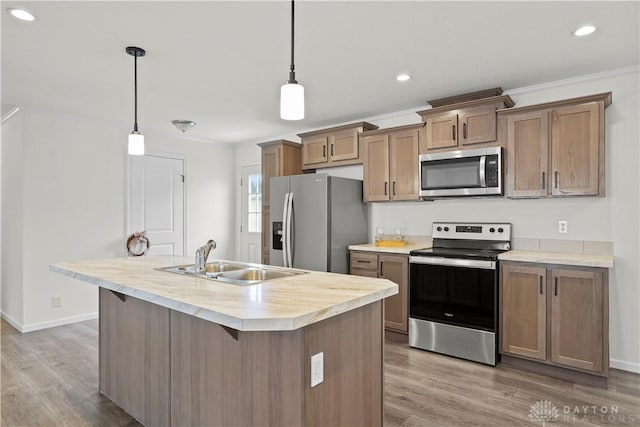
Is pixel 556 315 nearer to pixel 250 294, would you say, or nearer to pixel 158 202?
pixel 250 294

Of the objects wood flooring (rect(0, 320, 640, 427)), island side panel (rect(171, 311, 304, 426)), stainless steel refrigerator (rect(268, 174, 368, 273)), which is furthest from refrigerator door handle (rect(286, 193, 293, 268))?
island side panel (rect(171, 311, 304, 426))

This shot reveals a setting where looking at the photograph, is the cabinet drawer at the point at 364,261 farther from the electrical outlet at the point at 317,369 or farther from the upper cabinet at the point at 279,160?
the electrical outlet at the point at 317,369

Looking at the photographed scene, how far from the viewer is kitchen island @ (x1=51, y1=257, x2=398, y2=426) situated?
149 cm

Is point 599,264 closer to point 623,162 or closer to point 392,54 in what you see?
Result: point 623,162

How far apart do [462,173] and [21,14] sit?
3341 mm

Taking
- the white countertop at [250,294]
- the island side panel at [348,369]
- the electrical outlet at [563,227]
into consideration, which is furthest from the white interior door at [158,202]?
the electrical outlet at [563,227]

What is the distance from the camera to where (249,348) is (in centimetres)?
162

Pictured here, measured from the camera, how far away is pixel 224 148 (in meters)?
6.08

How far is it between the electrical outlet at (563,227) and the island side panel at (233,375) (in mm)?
2802

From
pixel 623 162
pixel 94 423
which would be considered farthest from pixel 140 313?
pixel 623 162

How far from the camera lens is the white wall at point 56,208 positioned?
4094mm

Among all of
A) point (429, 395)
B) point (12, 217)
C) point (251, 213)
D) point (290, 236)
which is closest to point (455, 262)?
point (429, 395)

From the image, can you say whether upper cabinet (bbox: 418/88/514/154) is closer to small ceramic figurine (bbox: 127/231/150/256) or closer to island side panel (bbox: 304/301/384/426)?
island side panel (bbox: 304/301/384/426)

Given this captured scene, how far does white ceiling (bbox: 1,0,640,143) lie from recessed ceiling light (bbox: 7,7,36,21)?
0.17ft
